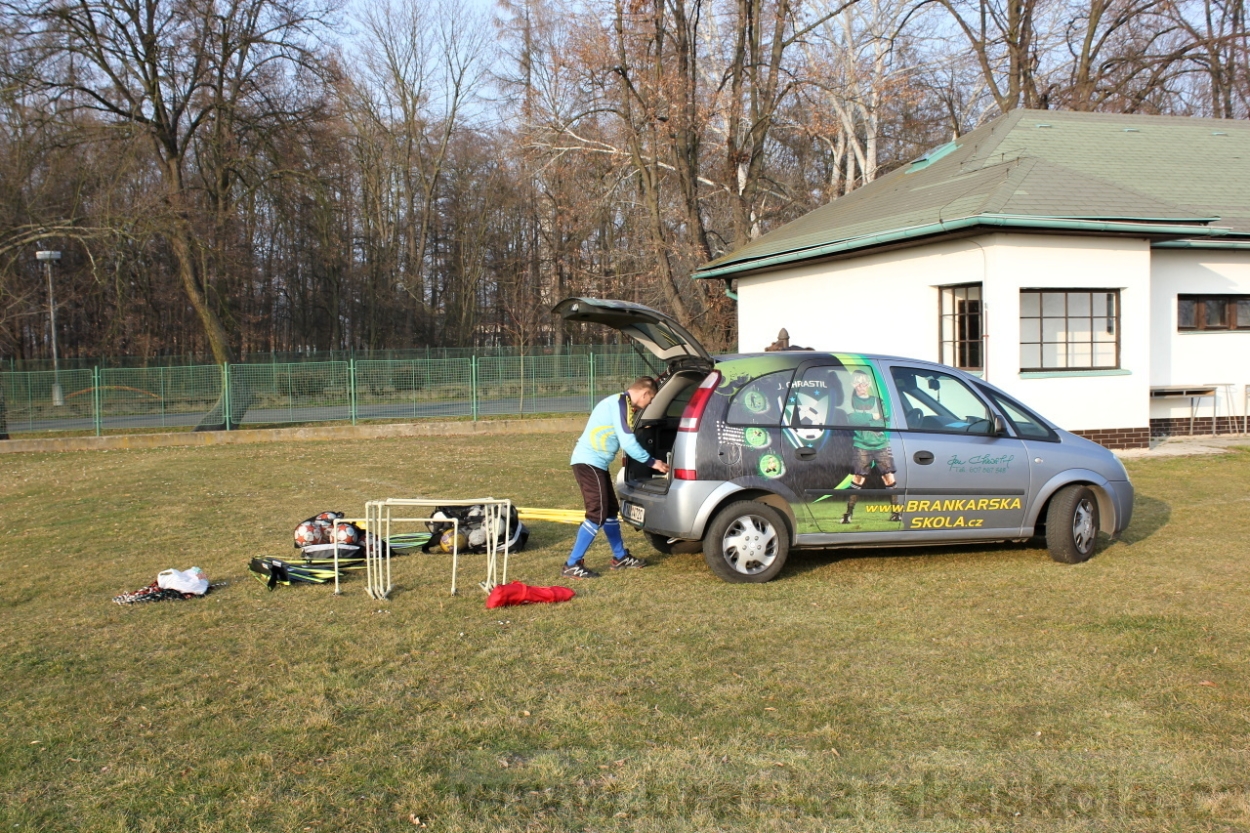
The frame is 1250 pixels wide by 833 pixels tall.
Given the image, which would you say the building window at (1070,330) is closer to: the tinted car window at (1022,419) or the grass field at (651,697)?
the grass field at (651,697)

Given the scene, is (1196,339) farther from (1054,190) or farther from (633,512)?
(633,512)

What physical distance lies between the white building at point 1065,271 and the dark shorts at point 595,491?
925 cm

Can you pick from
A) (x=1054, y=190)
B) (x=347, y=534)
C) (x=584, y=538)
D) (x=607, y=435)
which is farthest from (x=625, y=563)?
(x=1054, y=190)

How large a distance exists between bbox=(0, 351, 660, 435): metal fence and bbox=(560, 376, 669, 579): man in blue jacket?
46.2ft

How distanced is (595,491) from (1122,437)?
11.4 m

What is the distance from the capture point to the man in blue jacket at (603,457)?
751 cm

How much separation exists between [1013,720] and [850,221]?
1571cm

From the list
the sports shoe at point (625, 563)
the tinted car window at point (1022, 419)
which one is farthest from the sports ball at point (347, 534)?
the tinted car window at point (1022, 419)

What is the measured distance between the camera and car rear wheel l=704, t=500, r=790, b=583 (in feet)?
23.9

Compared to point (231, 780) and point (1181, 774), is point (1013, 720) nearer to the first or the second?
point (1181, 774)

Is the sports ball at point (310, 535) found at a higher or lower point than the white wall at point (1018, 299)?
lower

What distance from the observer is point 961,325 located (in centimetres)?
1619
